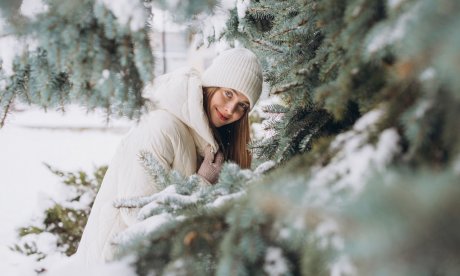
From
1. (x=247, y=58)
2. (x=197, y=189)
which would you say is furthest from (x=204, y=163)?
(x=197, y=189)

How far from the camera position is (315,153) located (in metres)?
1.04

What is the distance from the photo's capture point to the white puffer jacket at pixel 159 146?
2092mm

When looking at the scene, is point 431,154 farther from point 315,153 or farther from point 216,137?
point 216,137

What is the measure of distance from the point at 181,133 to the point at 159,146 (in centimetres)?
20

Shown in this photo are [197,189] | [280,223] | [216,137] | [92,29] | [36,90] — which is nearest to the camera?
[280,223]

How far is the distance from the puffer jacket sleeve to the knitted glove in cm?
21

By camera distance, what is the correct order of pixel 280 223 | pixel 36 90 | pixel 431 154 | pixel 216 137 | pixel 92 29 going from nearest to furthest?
1. pixel 431 154
2. pixel 280 223
3. pixel 92 29
4. pixel 36 90
5. pixel 216 137

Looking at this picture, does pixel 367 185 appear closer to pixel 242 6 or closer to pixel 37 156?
pixel 242 6

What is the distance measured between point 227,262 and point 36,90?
0.84 m

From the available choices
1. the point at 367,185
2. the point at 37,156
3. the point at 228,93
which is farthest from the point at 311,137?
the point at 37,156

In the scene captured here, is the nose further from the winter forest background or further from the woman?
the winter forest background

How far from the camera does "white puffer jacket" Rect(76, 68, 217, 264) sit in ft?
6.86

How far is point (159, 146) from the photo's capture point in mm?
2113

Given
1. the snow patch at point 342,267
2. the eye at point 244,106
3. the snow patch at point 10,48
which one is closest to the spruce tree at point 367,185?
the snow patch at point 342,267
